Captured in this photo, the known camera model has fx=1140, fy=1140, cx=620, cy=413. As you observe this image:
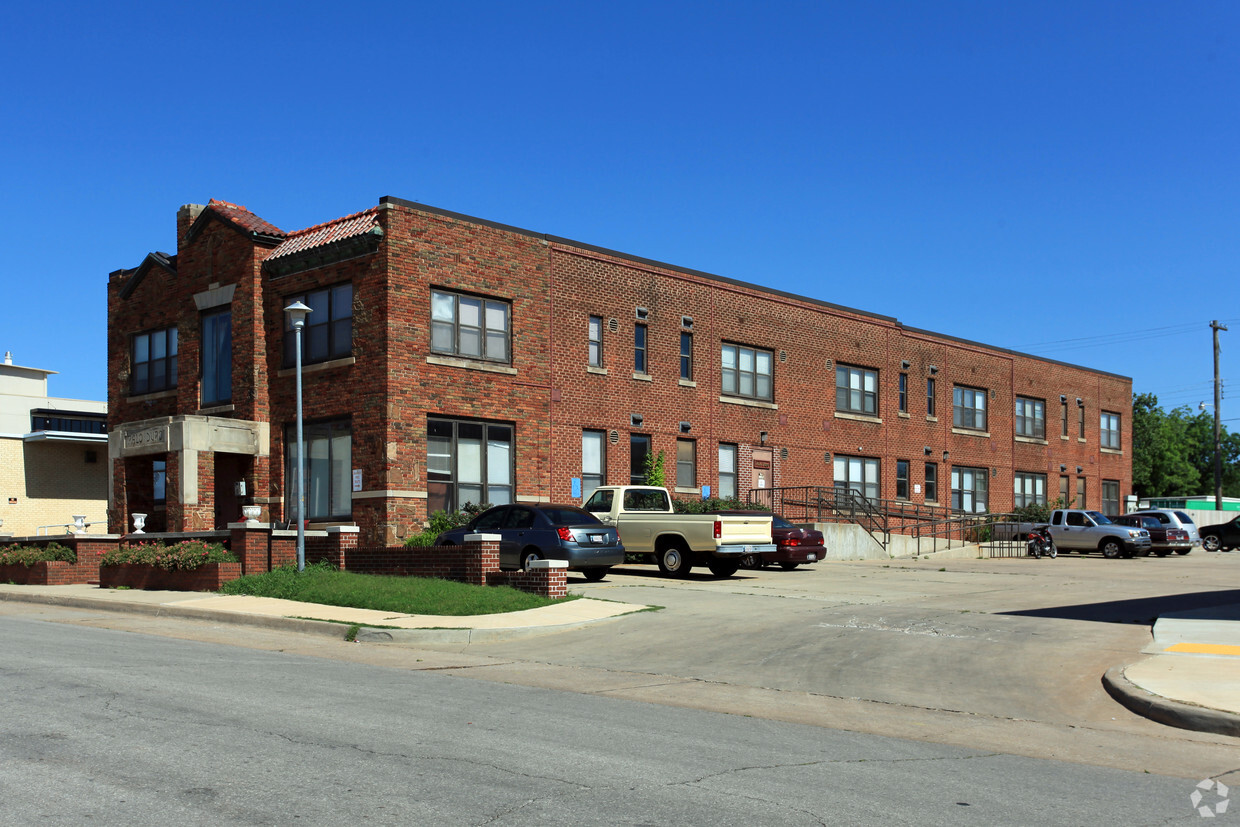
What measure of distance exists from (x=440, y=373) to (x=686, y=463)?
369 inches

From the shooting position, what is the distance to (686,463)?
112ft

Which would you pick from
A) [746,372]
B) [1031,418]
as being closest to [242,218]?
[746,372]

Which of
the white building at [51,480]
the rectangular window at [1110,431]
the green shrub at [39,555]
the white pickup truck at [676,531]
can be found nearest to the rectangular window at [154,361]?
the green shrub at [39,555]

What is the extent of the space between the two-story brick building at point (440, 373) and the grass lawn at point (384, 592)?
18.3 feet

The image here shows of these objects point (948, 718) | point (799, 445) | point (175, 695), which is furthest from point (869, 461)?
point (175, 695)

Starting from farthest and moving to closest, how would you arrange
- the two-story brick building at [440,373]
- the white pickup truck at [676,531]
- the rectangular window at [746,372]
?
1. the rectangular window at [746,372]
2. the two-story brick building at [440,373]
3. the white pickup truck at [676,531]

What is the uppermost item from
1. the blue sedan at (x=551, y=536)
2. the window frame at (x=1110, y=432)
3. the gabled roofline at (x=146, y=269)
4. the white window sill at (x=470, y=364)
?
the gabled roofline at (x=146, y=269)

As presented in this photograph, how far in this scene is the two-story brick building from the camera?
1070 inches

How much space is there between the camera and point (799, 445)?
123 ft

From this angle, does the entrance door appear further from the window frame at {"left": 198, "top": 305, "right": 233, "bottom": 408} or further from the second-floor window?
the window frame at {"left": 198, "top": 305, "right": 233, "bottom": 408}

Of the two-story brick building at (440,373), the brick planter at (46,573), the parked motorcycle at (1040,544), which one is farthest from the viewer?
the parked motorcycle at (1040,544)

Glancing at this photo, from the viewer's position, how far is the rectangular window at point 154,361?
1275 inches

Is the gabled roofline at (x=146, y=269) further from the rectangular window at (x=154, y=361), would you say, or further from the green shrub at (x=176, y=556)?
the green shrub at (x=176, y=556)

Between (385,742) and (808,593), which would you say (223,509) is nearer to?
(808,593)
